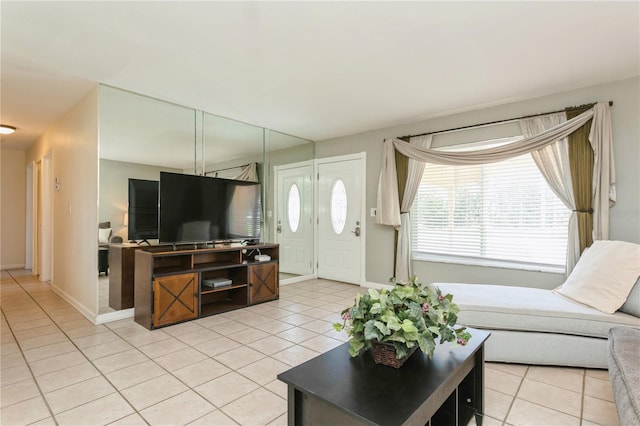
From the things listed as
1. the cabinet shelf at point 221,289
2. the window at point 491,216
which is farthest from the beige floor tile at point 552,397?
the cabinet shelf at point 221,289

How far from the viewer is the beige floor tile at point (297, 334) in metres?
3.00

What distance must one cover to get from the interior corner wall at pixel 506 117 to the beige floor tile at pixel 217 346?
2749 millimetres

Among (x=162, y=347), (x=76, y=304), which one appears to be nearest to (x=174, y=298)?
(x=162, y=347)

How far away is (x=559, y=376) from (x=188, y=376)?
107 inches

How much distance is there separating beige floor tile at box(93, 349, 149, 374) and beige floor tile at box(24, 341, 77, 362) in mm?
446

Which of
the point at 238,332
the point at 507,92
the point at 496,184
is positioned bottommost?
the point at 238,332

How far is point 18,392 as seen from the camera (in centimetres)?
208

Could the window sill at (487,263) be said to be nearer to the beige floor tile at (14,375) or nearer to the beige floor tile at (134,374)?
the beige floor tile at (134,374)

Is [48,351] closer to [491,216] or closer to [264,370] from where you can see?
[264,370]

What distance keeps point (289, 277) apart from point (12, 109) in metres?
4.52

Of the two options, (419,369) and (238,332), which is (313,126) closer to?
(238,332)

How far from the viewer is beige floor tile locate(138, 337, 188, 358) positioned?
2682 millimetres

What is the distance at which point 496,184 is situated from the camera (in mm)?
3943

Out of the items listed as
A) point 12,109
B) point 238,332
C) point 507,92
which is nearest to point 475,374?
point 238,332
